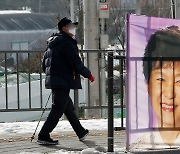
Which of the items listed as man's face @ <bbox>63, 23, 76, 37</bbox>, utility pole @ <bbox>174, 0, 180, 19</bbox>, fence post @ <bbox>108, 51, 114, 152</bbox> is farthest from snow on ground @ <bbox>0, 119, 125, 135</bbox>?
utility pole @ <bbox>174, 0, 180, 19</bbox>

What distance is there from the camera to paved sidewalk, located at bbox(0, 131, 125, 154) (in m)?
7.15

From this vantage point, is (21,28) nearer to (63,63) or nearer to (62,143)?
(62,143)

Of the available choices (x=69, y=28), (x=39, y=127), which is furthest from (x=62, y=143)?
(x=69, y=28)

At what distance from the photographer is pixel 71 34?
738 cm

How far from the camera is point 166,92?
256 inches

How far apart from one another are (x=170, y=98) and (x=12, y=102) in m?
5.39

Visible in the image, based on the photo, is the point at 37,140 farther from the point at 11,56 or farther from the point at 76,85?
the point at 11,56

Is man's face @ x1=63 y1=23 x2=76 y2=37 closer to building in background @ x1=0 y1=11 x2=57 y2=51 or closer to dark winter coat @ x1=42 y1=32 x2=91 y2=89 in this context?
dark winter coat @ x1=42 y1=32 x2=91 y2=89

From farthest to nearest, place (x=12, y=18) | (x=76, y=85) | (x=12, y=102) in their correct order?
(x=12, y=18) → (x=12, y=102) → (x=76, y=85)

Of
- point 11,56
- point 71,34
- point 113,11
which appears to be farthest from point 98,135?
point 113,11

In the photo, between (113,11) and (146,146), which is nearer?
(146,146)

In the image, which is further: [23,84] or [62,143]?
[23,84]

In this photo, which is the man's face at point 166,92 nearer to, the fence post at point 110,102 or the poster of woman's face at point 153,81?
the poster of woman's face at point 153,81

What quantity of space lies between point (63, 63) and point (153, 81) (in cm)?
142
